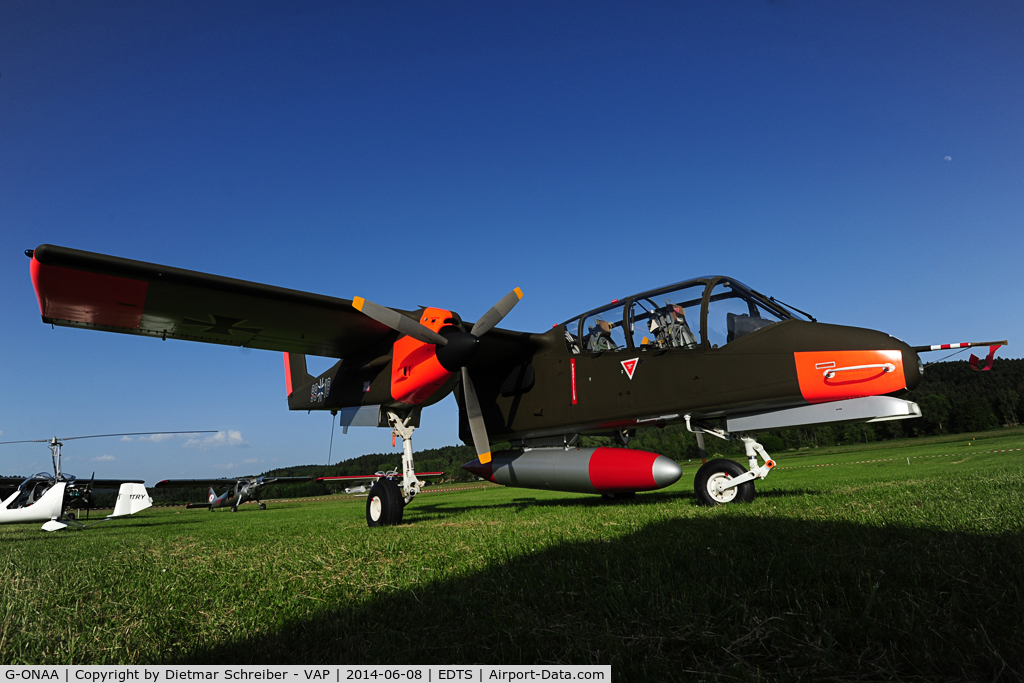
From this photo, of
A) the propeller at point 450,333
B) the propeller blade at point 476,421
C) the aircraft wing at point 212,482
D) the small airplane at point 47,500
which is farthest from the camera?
the aircraft wing at point 212,482

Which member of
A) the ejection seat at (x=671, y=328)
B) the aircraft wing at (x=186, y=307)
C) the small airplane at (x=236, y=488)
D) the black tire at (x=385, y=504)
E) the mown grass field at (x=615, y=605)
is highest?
the aircraft wing at (x=186, y=307)

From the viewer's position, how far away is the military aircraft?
6.80 metres

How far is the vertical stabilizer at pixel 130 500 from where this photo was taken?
930 inches

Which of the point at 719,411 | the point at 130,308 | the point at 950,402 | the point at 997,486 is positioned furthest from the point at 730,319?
the point at 950,402

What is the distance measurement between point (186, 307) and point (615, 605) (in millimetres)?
8426

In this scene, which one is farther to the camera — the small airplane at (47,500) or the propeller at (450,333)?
the small airplane at (47,500)

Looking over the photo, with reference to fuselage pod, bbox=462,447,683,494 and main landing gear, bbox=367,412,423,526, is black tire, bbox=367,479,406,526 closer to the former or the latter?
main landing gear, bbox=367,412,423,526

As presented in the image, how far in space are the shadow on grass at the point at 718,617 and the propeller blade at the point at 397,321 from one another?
5302mm

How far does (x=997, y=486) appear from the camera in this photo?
6688mm

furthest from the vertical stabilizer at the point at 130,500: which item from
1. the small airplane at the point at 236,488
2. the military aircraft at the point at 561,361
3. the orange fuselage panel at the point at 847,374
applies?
the orange fuselage panel at the point at 847,374

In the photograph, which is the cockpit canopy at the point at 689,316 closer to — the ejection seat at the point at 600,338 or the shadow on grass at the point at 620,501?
the ejection seat at the point at 600,338

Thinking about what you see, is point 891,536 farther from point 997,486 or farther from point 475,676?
point 997,486

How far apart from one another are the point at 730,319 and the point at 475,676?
22.3 feet

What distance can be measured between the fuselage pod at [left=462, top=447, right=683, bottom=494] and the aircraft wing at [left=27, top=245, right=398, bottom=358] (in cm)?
366
